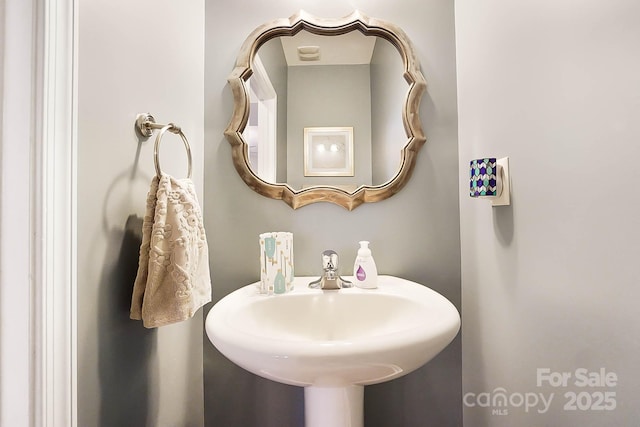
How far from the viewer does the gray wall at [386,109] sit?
1066 millimetres

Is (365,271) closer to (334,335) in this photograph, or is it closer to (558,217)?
(334,335)

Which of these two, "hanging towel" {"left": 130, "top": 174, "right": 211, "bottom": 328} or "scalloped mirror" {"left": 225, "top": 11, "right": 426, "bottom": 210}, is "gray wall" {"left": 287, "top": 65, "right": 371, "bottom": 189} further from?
"hanging towel" {"left": 130, "top": 174, "right": 211, "bottom": 328}

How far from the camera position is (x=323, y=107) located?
1083mm

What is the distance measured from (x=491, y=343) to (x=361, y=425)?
0.45 m

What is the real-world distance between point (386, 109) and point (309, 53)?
35 centimetres

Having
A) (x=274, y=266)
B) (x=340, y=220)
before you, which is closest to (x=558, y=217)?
(x=340, y=220)

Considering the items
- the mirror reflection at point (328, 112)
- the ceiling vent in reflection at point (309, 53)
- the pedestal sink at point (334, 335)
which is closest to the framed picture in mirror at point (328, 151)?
the mirror reflection at point (328, 112)

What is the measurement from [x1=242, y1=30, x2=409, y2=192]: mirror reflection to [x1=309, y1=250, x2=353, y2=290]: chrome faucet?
264mm

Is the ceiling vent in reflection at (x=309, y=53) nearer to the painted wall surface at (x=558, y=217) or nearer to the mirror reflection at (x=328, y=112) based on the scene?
the mirror reflection at (x=328, y=112)

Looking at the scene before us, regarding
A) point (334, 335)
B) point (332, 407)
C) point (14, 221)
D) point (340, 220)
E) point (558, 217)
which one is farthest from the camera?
point (340, 220)

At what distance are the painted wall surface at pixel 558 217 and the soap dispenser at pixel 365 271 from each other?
1.14 ft

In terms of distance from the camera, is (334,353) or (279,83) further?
(279,83)

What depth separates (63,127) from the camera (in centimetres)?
51

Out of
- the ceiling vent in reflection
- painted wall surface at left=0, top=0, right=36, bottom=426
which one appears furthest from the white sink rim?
the ceiling vent in reflection
